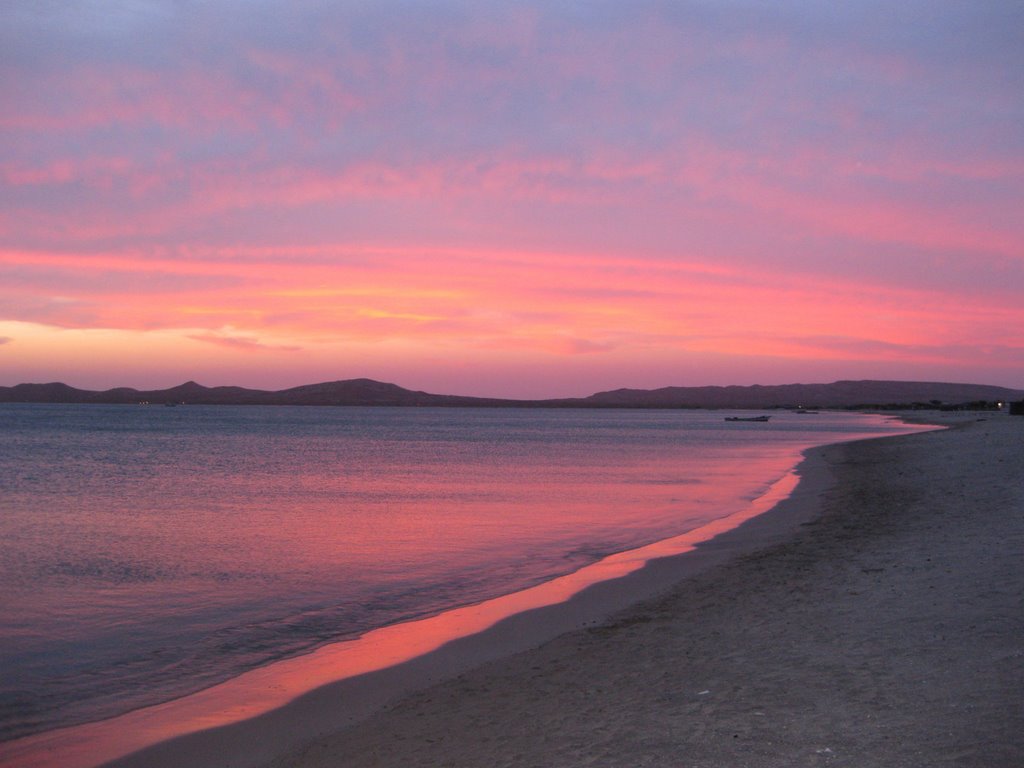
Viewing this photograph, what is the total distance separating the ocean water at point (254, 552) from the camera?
10.2 metres

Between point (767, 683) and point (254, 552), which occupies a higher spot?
point (767, 683)

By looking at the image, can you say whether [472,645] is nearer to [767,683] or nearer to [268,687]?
[268,687]

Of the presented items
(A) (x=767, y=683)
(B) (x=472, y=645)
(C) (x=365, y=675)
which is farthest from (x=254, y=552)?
(A) (x=767, y=683)

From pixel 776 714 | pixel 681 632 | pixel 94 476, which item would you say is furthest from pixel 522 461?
pixel 776 714

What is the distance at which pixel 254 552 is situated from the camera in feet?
60.4

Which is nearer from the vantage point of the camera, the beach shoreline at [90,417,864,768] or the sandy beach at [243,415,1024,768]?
the sandy beach at [243,415,1024,768]

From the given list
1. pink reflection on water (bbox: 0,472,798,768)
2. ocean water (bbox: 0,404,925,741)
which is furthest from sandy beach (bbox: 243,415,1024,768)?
ocean water (bbox: 0,404,925,741)

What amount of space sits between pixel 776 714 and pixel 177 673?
6.58 meters

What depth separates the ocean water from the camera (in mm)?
10219

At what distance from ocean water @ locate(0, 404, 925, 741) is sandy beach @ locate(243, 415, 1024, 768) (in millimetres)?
3277

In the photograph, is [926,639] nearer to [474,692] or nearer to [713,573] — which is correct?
[474,692]

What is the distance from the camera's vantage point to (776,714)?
6.50 meters

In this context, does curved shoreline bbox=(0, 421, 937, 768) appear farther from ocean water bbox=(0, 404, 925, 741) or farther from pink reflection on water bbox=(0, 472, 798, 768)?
ocean water bbox=(0, 404, 925, 741)

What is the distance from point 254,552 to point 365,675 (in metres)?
9.96
